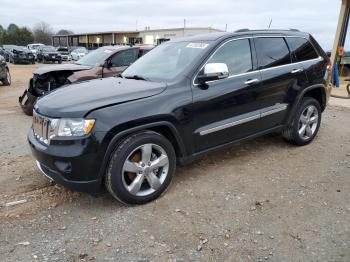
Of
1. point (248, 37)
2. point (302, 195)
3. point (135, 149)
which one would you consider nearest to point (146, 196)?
point (135, 149)

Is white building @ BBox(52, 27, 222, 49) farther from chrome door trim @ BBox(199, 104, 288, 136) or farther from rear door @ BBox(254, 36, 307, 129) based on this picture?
chrome door trim @ BBox(199, 104, 288, 136)

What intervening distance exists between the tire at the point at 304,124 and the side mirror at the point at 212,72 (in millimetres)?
1855

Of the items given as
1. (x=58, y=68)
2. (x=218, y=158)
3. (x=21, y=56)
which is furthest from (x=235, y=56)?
(x=21, y=56)

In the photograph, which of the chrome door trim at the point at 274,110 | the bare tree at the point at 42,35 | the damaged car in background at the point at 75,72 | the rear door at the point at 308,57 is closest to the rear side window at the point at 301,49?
the rear door at the point at 308,57

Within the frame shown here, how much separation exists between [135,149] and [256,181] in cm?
166

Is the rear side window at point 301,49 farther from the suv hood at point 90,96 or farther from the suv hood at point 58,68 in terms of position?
the suv hood at point 58,68

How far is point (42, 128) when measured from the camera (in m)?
3.62

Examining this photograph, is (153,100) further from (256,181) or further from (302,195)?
(302,195)

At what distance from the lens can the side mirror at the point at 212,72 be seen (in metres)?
3.95

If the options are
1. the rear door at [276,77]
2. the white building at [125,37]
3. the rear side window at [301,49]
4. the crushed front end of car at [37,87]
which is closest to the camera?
the rear door at [276,77]

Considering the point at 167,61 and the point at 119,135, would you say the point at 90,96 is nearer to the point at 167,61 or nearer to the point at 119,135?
the point at 119,135

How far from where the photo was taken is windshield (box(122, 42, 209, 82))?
4.18m

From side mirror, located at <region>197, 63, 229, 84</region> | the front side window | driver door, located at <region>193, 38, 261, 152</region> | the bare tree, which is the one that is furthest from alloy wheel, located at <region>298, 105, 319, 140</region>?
the bare tree

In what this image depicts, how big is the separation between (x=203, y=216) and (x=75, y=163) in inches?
52.7
